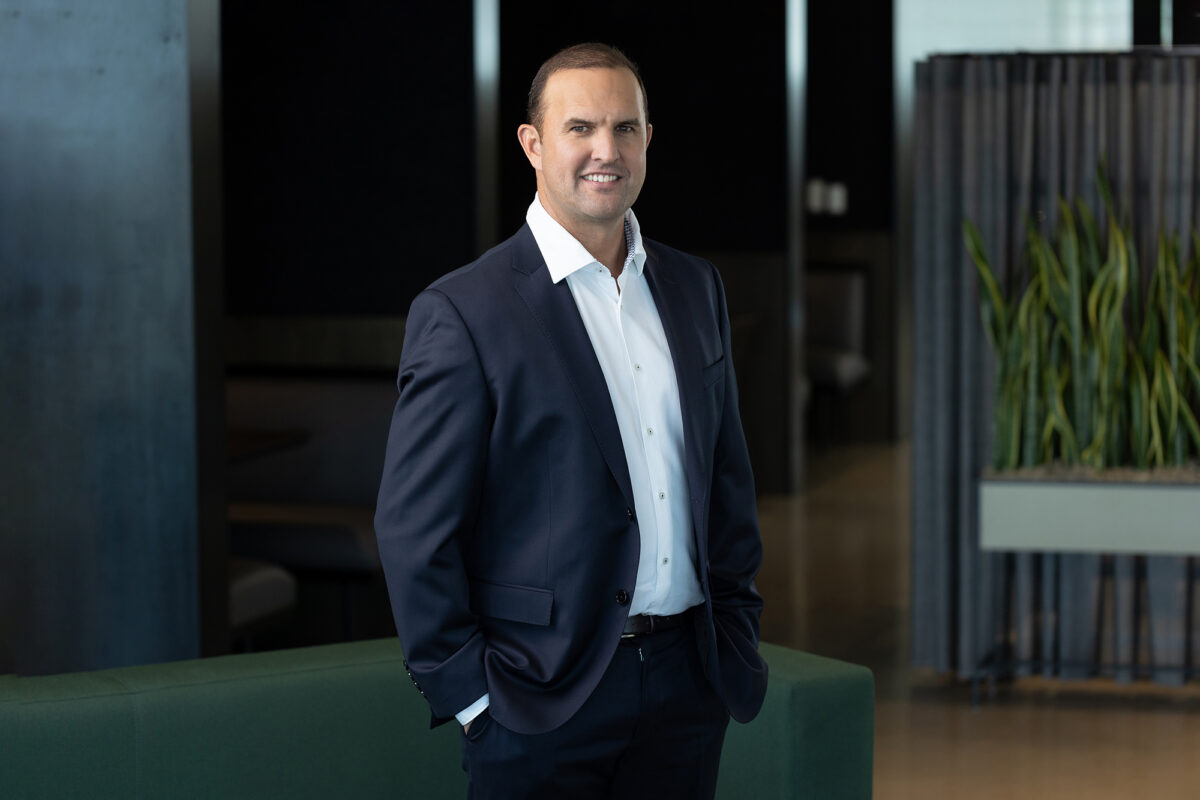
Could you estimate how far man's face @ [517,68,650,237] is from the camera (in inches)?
62.5

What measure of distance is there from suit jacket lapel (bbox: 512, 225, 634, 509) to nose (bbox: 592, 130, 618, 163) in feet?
0.44

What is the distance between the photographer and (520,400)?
5.13ft

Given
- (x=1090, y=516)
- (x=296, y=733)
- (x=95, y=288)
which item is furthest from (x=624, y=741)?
(x=1090, y=516)

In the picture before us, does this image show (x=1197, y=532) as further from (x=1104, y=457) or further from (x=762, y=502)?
(x=762, y=502)

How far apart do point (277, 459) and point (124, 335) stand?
1.90 m

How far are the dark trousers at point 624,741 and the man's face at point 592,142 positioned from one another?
0.47m

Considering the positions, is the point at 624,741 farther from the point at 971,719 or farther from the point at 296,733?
the point at 971,719

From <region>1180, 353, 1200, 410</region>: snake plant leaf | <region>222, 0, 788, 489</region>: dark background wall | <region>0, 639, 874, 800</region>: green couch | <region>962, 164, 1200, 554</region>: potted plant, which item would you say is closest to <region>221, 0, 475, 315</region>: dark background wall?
<region>222, 0, 788, 489</region>: dark background wall

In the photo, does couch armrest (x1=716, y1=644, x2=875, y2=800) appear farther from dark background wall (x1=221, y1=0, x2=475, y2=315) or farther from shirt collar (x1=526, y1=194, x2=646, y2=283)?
dark background wall (x1=221, y1=0, x2=475, y2=315)

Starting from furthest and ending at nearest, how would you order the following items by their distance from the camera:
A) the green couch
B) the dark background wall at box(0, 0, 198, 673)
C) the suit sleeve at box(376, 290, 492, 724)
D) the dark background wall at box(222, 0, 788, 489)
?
the dark background wall at box(222, 0, 788, 489) → the dark background wall at box(0, 0, 198, 673) → the green couch → the suit sleeve at box(376, 290, 492, 724)

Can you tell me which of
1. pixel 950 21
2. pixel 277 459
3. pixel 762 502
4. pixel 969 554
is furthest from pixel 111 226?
pixel 950 21

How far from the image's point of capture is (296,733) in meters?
2.06

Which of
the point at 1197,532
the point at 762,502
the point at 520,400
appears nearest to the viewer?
the point at 520,400

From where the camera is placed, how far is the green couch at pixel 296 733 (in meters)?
1.92
